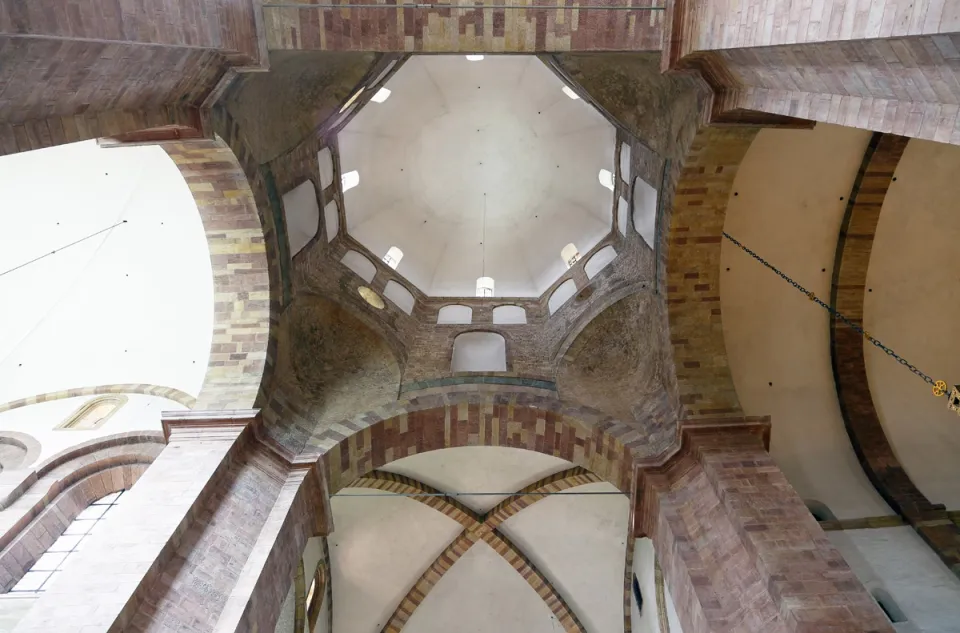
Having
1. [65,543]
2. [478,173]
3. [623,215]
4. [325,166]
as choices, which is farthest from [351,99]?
[65,543]

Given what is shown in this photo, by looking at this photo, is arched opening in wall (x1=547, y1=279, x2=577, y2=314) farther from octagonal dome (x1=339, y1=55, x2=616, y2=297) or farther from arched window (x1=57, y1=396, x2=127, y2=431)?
arched window (x1=57, y1=396, x2=127, y2=431)

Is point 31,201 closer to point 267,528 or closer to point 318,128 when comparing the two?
point 318,128

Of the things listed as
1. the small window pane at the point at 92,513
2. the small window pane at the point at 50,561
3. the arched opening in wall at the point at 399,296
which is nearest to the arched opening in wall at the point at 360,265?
the arched opening in wall at the point at 399,296

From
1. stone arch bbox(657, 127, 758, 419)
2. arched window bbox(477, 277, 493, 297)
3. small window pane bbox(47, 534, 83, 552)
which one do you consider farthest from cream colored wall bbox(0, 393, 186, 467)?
stone arch bbox(657, 127, 758, 419)

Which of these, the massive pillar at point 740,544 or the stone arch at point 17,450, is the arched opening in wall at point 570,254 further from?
the stone arch at point 17,450

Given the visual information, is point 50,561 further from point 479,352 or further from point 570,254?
point 570,254

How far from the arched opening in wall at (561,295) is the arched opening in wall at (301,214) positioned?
14.3 feet

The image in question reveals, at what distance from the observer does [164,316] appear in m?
10.1

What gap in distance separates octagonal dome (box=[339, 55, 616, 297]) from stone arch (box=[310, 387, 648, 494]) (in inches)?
162

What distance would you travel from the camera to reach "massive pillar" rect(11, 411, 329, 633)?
5.46 m

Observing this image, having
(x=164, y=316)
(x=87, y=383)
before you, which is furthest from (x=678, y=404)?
(x=87, y=383)

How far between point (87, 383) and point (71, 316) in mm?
1107

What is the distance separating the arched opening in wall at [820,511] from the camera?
9.02 metres

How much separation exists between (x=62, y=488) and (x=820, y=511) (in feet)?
32.3
